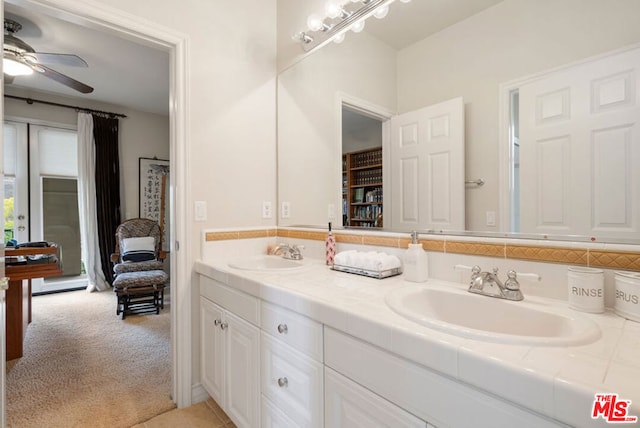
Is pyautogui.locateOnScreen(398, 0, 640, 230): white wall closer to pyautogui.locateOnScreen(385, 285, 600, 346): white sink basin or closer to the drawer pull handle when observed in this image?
pyautogui.locateOnScreen(385, 285, 600, 346): white sink basin

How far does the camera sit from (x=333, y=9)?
1639 mm

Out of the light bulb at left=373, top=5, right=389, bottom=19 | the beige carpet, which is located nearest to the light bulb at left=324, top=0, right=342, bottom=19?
the light bulb at left=373, top=5, right=389, bottom=19

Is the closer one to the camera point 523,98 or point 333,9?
point 523,98

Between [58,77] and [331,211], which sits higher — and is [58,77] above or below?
above

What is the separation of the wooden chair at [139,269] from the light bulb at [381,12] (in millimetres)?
3283

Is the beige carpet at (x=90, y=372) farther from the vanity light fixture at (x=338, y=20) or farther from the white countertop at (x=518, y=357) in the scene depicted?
the vanity light fixture at (x=338, y=20)

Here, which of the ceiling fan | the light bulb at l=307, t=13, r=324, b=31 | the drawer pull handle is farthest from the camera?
the ceiling fan

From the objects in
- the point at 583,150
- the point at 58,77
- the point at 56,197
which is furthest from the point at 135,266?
the point at 583,150

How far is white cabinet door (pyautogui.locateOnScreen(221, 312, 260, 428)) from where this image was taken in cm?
128

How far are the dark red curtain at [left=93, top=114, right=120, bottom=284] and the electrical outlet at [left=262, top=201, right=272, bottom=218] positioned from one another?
3.56 m

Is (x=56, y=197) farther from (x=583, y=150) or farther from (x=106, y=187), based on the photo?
(x=583, y=150)

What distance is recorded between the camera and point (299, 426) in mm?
1063

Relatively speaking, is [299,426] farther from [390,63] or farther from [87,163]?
[87,163]

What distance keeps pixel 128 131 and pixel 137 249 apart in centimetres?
203
